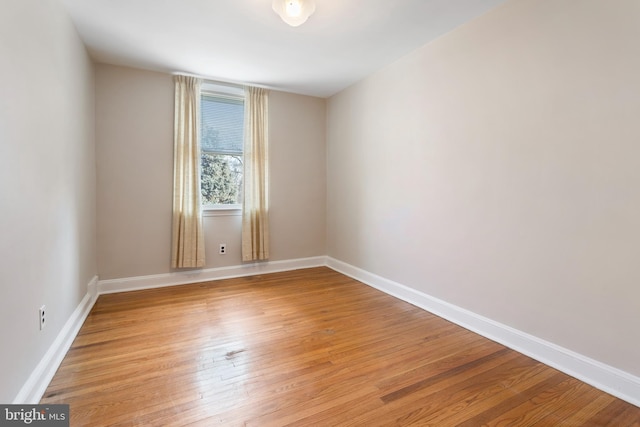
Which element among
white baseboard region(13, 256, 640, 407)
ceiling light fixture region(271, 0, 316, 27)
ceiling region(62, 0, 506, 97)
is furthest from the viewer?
ceiling region(62, 0, 506, 97)

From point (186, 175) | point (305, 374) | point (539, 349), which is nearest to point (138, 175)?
point (186, 175)

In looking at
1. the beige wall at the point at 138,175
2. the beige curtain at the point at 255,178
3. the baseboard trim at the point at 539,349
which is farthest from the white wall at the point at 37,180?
the baseboard trim at the point at 539,349

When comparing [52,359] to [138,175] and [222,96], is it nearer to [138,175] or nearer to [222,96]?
[138,175]

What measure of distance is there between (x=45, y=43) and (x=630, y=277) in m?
3.82

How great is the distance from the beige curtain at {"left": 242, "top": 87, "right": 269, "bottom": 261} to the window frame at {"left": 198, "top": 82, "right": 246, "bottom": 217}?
98 millimetres

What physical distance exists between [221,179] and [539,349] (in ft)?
12.2

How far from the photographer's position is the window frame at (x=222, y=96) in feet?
12.3

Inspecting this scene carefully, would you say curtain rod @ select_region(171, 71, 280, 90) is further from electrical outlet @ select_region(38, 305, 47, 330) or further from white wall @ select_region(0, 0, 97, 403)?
electrical outlet @ select_region(38, 305, 47, 330)

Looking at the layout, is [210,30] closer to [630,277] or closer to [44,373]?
[44,373]

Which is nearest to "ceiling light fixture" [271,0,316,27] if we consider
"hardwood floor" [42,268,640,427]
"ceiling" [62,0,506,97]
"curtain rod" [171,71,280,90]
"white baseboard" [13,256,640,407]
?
"ceiling" [62,0,506,97]

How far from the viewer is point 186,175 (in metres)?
3.59

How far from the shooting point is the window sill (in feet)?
12.5

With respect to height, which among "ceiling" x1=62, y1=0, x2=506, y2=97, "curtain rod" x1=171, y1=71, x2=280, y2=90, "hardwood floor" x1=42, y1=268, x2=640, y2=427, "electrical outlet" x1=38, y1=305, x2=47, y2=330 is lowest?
"hardwood floor" x1=42, y1=268, x2=640, y2=427

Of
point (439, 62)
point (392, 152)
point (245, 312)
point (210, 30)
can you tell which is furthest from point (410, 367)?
point (210, 30)
